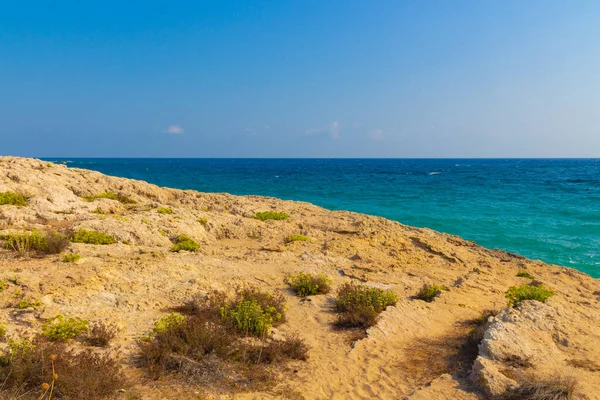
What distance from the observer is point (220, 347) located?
6266 mm

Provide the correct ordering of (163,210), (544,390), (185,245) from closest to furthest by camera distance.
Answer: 1. (544,390)
2. (185,245)
3. (163,210)

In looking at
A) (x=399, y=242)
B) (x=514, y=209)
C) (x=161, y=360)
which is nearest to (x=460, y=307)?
(x=399, y=242)

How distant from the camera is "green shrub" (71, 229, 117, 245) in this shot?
11250 millimetres

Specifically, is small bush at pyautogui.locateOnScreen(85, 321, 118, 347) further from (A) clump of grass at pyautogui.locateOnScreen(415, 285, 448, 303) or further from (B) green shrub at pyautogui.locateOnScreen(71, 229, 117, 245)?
(A) clump of grass at pyautogui.locateOnScreen(415, 285, 448, 303)

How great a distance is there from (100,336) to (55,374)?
1.75 m

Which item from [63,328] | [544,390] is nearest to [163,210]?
[63,328]

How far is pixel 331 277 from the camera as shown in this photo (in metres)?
10.6

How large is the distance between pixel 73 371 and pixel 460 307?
7.87 meters

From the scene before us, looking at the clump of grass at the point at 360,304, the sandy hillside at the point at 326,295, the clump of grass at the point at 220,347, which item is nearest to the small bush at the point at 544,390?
the sandy hillside at the point at 326,295

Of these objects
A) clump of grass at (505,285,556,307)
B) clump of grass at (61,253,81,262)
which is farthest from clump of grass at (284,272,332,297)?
clump of grass at (61,253,81,262)

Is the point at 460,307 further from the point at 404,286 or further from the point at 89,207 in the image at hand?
the point at 89,207

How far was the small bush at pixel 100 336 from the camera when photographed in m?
6.25

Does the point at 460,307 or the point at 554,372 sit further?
the point at 460,307

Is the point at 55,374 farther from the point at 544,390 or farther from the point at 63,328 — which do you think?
the point at 544,390
